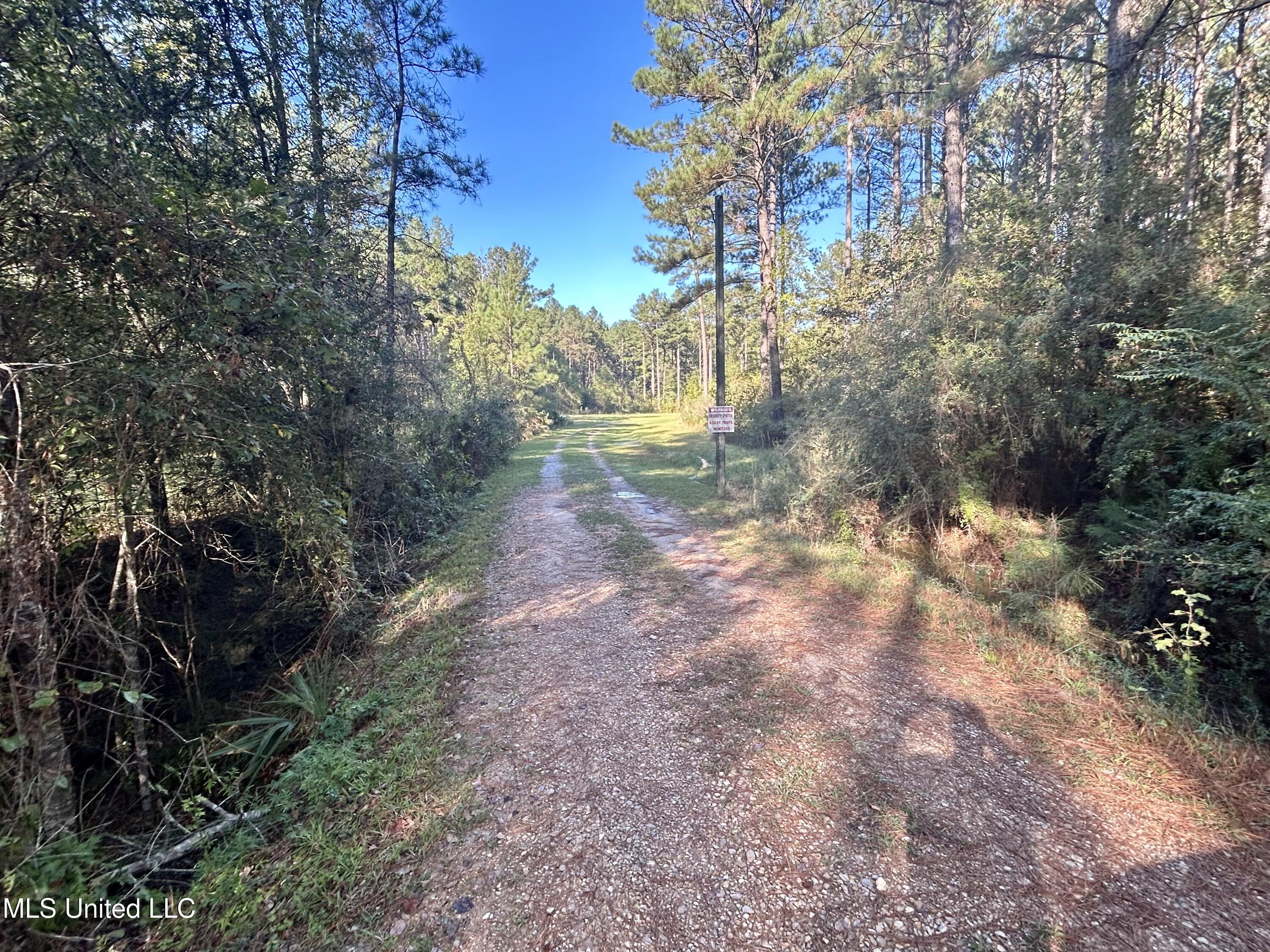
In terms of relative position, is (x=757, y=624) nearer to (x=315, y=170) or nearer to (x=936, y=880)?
(x=936, y=880)

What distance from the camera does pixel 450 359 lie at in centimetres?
1191

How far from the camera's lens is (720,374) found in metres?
11.2

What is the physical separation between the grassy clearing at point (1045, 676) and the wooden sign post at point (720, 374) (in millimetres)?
2758

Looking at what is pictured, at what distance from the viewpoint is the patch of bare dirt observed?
216 cm

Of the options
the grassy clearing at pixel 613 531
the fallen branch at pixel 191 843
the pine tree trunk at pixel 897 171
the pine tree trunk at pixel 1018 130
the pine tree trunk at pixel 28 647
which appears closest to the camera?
the pine tree trunk at pixel 28 647

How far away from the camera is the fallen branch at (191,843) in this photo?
263cm

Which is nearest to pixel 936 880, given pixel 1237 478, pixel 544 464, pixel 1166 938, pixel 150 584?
pixel 1166 938

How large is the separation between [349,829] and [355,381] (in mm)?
5166

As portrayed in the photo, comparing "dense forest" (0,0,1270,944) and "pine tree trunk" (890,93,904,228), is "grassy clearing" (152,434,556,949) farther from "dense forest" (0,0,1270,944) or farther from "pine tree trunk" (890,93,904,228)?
"pine tree trunk" (890,93,904,228)

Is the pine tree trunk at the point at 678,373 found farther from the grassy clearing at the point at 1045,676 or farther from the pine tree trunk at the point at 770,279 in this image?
the grassy clearing at the point at 1045,676

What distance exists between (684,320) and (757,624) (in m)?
45.2

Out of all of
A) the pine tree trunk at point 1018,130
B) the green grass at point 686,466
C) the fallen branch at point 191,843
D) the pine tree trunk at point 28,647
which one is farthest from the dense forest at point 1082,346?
the pine tree trunk at point 28,647

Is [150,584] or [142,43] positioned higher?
[142,43]

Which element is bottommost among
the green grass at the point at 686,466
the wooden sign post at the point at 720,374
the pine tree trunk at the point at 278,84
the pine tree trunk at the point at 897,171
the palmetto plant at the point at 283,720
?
the palmetto plant at the point at 283,720
